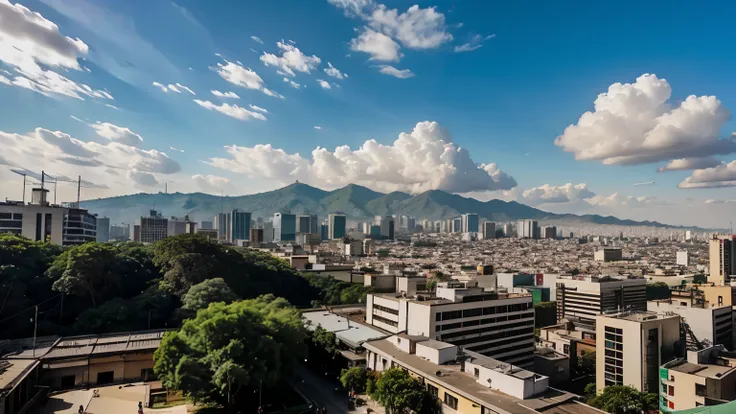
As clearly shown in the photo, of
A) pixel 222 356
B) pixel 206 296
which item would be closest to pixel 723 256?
pixel 206 296

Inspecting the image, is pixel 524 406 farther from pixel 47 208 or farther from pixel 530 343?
pixel 47 208

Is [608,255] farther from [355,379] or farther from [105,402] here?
[105,402]

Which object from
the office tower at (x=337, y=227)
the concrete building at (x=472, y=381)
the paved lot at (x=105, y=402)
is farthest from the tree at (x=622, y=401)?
the office tower at (x=337, y=227)

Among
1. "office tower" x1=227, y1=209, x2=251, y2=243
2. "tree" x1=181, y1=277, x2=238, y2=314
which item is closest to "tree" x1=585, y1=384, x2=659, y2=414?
"tree" x1=181, y1=277, x2=238, y2=314

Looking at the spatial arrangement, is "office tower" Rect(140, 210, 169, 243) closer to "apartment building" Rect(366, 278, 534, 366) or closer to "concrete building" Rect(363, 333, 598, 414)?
"apartment building" Rect(366, 278, 534, 366)

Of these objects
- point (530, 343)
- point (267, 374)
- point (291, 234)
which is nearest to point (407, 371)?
point (267, 374)
